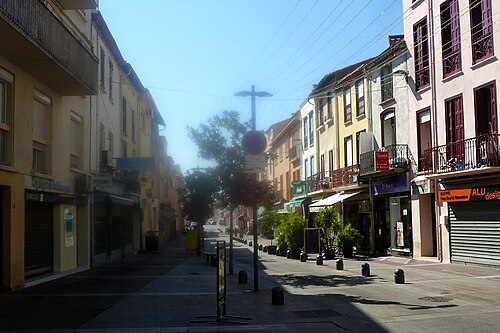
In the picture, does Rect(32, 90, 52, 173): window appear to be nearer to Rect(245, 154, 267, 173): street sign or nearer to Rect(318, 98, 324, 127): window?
Rect(245, 154, 267, 173): street sign

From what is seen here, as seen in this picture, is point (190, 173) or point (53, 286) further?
point (190, 173)

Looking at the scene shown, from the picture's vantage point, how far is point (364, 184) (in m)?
29.9

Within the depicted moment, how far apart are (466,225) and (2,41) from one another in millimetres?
16601

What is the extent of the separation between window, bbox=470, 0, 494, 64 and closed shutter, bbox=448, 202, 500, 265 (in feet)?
17.1

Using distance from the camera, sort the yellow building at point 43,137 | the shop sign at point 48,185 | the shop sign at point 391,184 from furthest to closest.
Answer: the shop sign at point 391,184 < the shop sign at point 48,185 < the yellow building at point 43,137

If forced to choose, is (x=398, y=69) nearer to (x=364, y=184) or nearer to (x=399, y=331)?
(x=364, y=184)

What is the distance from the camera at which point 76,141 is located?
21.2 metres

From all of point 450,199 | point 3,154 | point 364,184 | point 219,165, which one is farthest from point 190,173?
point 3,154

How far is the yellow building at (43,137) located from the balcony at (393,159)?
13202mm

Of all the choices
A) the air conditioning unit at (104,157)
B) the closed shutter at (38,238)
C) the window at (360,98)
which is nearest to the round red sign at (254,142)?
the closed shutter at (38,238)

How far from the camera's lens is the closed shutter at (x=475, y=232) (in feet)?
64.1

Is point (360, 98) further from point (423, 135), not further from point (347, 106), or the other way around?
point (423, 135)

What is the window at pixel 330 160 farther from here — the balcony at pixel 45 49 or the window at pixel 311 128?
the balcony at pixel 45 49

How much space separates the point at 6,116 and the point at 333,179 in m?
23.4
